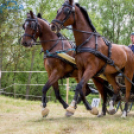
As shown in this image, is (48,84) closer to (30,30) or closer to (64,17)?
(30,30)

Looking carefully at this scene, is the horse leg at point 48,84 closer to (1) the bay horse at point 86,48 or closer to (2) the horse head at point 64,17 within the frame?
(1) the bay horse at point 86,48

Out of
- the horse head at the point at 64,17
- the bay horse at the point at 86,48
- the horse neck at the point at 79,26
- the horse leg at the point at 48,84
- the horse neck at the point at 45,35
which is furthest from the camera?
the horse neck at the point at 45,35

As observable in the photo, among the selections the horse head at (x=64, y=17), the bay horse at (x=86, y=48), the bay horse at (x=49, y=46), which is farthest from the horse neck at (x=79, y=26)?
the bay horse at (x=49, y=46)

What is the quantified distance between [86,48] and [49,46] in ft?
4.34

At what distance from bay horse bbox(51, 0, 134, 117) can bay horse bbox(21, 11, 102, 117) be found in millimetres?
751

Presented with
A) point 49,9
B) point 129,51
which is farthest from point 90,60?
point 49,9

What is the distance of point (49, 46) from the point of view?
5906mm

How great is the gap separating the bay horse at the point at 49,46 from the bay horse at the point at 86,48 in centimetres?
75

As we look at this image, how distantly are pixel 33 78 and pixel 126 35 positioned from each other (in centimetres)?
915

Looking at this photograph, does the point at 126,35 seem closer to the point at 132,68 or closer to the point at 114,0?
the point at 114,0

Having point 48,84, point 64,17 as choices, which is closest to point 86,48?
point 64,17

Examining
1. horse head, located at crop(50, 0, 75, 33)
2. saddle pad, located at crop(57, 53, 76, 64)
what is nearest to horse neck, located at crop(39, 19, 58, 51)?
saddle pad, located at crop(57, 53, 76, 64)

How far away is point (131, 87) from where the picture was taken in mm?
6051

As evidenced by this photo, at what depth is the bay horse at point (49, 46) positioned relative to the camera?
5.55 meters
